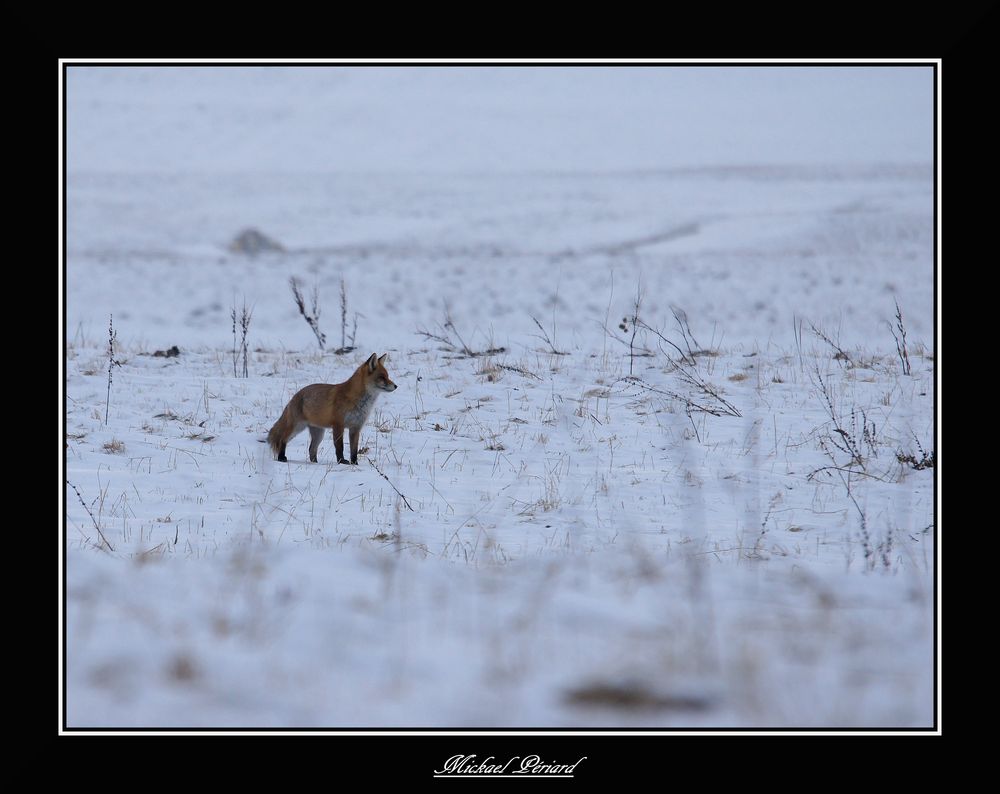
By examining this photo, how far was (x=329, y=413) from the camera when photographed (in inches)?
337

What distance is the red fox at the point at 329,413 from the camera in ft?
28.0

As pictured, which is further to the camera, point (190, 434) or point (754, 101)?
point (754, 101)

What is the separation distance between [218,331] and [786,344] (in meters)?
11.7

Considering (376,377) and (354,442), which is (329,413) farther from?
(376,377)

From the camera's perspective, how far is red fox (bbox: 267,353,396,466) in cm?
854

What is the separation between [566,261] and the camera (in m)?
31.8

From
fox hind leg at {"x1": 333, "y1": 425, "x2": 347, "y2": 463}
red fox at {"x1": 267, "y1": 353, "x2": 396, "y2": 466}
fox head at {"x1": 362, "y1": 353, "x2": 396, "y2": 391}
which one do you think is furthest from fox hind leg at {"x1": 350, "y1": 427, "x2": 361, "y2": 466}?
fox head at {"x1": 362, "y1": 353, "x2": 396, "y2": 391}
